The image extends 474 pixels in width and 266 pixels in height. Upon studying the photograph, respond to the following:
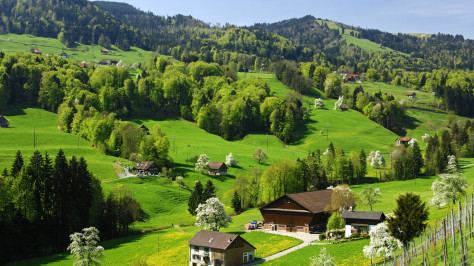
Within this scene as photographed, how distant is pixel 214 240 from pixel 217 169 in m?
54.1

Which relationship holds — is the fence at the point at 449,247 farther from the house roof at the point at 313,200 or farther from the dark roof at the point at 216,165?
the dark roof at the point at 216,165

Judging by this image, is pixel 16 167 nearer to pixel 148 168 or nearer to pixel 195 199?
pixel 195 199

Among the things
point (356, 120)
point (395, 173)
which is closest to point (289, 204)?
point (395, 173)

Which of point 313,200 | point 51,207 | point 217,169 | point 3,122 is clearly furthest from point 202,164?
point 3,122

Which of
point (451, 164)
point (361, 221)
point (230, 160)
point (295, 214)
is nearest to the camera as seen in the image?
point (361, 221)

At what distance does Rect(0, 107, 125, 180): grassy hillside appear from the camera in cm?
10191

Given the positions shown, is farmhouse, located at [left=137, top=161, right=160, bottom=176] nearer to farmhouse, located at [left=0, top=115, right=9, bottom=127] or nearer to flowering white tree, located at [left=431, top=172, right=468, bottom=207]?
farmhouse, located at [left=0, top=115, right=9, bottom=127]

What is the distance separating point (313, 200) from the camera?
258ft

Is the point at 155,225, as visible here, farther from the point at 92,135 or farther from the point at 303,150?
A: the point at 303,150

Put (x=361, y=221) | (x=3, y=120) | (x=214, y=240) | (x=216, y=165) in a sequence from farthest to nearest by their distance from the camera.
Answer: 1. (x=3, y=120)
2. (x=216, y=165)
3. (x=361, y=221)
4. (x=214, y=240)

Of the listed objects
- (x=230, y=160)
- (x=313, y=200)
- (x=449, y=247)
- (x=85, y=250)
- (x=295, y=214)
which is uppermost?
(x=449, y=247)

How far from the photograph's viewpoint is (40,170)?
72.9 metres

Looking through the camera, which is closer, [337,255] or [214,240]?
[337,255]

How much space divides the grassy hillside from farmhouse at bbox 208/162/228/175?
22748 millimetres
